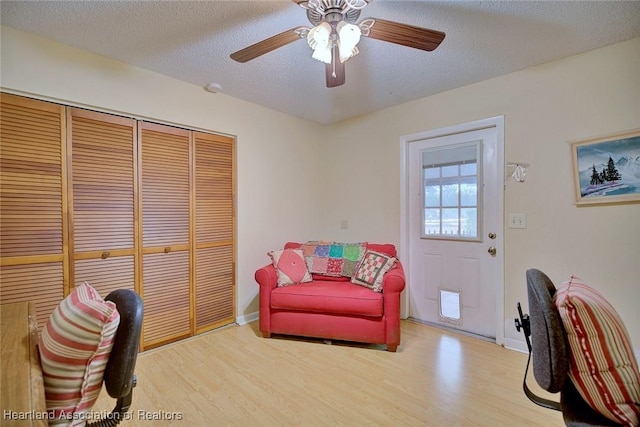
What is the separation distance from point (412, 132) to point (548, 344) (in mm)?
2483

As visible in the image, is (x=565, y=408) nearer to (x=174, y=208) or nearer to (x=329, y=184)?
(x=174, y=208)

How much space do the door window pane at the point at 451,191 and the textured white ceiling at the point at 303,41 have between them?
65 centimetres

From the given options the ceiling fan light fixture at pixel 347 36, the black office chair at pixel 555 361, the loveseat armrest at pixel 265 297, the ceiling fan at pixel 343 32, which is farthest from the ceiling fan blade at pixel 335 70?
the loveseat armrest at pixel 265 297

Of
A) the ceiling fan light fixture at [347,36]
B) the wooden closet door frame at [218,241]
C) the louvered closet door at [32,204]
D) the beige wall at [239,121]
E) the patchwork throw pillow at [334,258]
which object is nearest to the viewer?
the ceiling fan light fixture at [347,36]

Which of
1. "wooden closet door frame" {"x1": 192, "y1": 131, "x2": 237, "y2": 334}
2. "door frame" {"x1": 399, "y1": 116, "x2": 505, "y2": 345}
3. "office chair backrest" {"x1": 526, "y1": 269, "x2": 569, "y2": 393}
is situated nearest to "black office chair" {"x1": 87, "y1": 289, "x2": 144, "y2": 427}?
"office chair backrest" {"x1": 526, "y1": 269, "x2": 569, "y2": 393}

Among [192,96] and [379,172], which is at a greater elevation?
[192,96]

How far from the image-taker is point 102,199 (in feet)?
7.14

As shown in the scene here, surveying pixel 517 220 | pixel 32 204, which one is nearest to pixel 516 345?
pixel 517 220

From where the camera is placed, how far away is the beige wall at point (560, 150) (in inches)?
77.5

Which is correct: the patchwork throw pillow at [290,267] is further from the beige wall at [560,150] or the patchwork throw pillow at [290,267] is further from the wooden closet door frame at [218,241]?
the beige wall at [560,150]

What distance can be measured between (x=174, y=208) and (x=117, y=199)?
435mm

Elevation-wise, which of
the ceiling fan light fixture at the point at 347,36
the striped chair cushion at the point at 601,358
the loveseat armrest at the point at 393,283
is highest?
the ceiling fan light fixture at the point at 347,36

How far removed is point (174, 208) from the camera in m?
2.57

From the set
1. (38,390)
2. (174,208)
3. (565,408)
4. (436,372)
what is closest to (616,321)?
(565,408)
